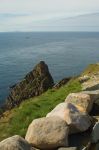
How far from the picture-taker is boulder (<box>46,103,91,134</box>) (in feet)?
44.3

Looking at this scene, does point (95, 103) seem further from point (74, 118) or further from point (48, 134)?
point (48, 134)

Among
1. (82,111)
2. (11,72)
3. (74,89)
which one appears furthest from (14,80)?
(82,111)

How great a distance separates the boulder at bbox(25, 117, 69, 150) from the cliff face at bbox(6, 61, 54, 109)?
128 feet

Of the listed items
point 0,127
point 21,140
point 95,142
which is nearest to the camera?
point 21,140

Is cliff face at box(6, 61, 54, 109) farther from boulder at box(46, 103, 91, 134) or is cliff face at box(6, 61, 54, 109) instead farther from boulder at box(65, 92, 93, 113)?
boulder at box(46, 103, 91, 134)

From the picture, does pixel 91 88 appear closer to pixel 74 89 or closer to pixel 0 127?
pixel 74 89

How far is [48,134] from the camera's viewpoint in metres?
12.7

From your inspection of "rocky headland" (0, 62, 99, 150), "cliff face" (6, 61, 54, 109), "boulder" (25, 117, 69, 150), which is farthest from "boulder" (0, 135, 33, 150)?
"cliff face" (6, 61, 54, 109)

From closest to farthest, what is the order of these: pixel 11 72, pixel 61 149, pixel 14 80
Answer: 1. pixel 61 149
2. pixel 14 80
3. pixel 11 72

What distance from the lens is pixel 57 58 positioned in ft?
500

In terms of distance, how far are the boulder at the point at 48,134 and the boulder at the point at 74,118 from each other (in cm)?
59

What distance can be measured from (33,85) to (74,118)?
45450mm

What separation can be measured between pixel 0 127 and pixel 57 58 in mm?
135967

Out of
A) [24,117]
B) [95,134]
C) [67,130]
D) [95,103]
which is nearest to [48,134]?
[67,130]
